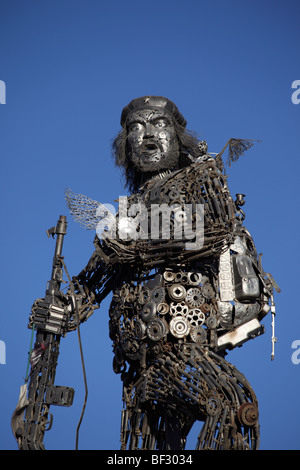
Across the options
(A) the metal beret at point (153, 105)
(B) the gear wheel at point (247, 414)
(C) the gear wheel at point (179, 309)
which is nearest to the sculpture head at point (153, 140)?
(A) the metal beret at point (153, 105)

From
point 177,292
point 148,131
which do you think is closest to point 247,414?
point 177,292

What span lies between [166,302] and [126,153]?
2.69 meters

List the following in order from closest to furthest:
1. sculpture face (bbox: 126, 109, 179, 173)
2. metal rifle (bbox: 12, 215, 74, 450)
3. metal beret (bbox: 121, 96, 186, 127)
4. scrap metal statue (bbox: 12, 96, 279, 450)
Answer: scrap metal statue (bbox: 12, 96, 279, 450) → metal rifle (bbox: 12, 215, 74, 450) → sculpture face (bbox: 126, 109, 179, 173) → metal beret (bbox: 121, 96, 186, 127)

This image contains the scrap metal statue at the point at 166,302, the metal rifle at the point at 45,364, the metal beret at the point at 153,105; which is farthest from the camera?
the metal beret at the point at 153,105

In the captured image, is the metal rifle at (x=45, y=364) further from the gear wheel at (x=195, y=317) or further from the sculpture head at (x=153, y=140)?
the gear wheel at (x=195, y=317)

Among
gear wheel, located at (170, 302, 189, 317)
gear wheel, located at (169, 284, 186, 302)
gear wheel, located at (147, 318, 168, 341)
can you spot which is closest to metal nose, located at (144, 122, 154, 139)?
gear wheel, located at (169, 284, 186, 302)

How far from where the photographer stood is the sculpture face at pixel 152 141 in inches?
381

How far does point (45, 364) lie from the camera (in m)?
9.07

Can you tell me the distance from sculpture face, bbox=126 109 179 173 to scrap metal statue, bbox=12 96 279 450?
0.02 m

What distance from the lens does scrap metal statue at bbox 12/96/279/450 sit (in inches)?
324

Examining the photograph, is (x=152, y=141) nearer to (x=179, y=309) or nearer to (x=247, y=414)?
(x=179, y=309)

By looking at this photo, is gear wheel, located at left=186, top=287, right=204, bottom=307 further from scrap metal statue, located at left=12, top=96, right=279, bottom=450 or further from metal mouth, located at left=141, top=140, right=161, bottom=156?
metal mouth, located at left=141, top=140, right=161, bottom=156

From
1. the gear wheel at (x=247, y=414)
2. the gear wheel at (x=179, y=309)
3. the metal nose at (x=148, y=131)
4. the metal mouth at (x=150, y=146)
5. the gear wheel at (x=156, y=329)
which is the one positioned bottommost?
the gear wheel at (x=247, y=414)
